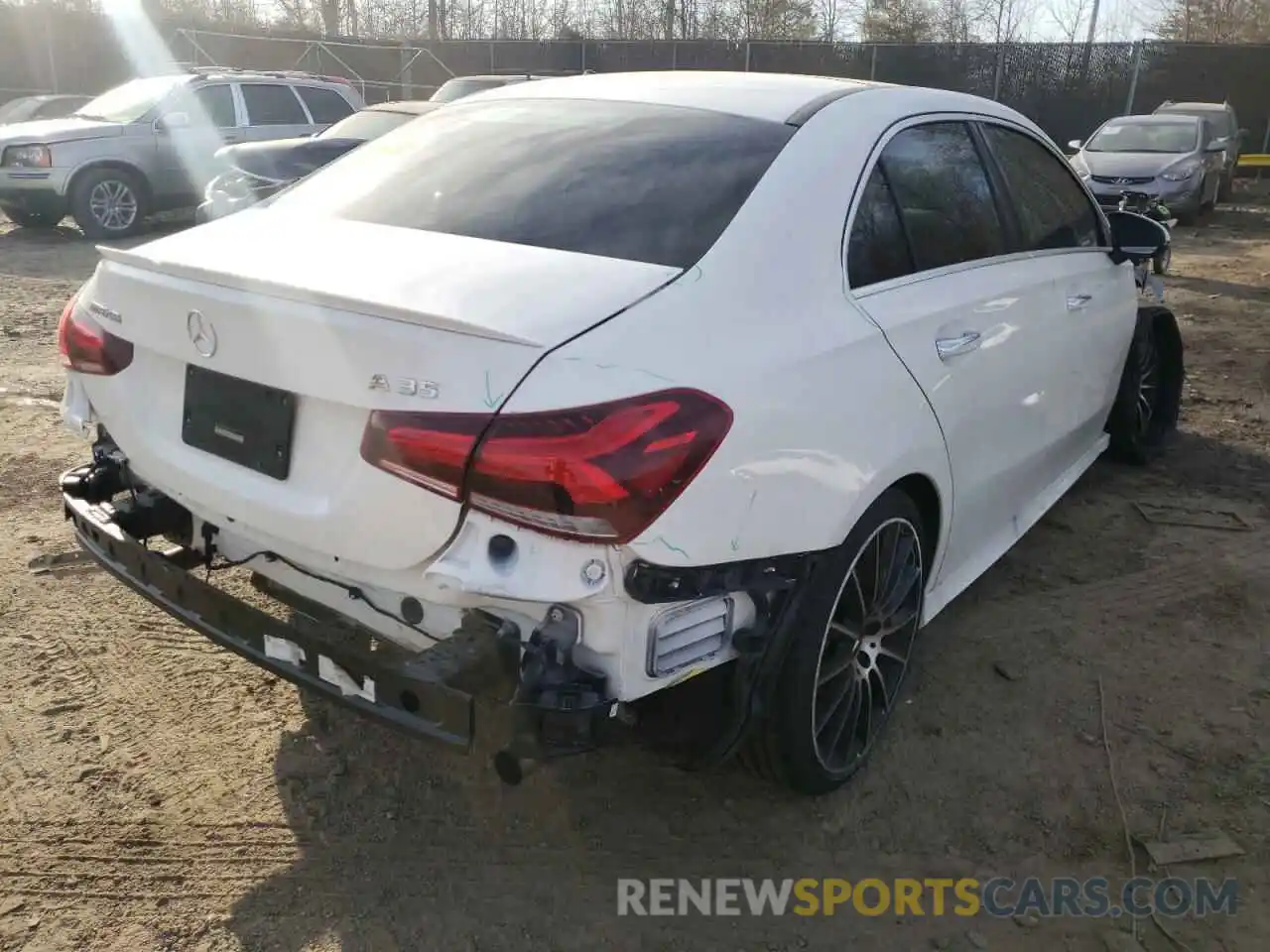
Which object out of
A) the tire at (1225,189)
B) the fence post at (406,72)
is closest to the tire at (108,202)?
the fence post at (406,72)

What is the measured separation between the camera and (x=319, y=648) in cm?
221

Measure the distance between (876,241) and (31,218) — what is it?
12.5m

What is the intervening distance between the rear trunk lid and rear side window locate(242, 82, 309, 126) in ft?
36.5

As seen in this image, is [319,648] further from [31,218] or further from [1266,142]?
[1266,142]

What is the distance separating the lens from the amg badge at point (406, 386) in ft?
6.51

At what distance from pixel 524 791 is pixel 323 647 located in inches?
34.8

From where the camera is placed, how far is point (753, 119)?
2826 mm

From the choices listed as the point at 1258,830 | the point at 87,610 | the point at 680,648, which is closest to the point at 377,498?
the point at 680,648

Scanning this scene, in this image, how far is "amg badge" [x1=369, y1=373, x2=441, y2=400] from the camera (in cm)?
198

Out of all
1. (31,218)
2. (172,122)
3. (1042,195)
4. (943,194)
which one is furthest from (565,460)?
(31,218)

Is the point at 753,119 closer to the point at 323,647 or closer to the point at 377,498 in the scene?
the point at 377,498

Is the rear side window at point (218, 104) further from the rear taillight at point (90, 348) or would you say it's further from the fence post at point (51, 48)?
the fence post at point (51, 48)

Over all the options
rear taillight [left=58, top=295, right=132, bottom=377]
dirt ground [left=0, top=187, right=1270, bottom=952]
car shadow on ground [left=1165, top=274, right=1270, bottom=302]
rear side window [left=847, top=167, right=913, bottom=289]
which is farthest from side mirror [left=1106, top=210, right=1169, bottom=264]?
car shadow on ground [left=1165, top=274, right=1270, bottom=302]

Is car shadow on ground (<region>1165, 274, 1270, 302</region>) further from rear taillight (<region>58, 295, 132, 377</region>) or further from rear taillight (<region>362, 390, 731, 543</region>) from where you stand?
rear taillight (<region>58, 295, 132, 377</region>)
